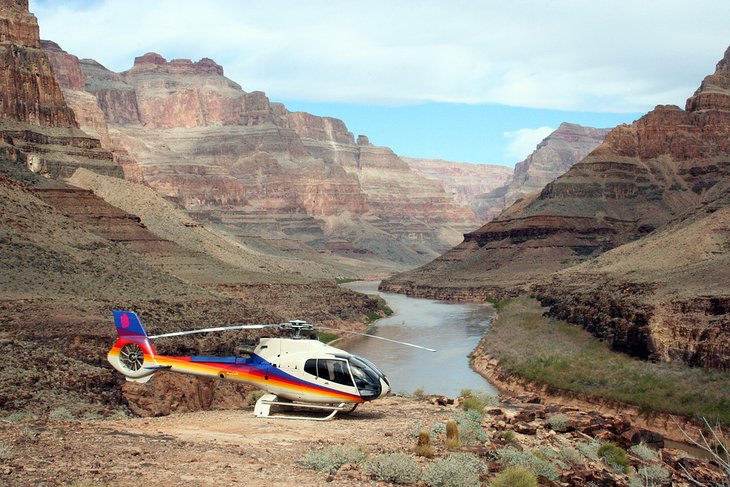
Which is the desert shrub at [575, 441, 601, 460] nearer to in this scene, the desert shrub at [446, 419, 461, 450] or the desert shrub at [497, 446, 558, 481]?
the desert shrub at [497, 446, 558, 481]

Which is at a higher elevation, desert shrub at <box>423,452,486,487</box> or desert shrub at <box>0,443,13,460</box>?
desert shrub at <box>0,443,13,460</box>

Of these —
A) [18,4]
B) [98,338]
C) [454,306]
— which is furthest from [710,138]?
[98,338]

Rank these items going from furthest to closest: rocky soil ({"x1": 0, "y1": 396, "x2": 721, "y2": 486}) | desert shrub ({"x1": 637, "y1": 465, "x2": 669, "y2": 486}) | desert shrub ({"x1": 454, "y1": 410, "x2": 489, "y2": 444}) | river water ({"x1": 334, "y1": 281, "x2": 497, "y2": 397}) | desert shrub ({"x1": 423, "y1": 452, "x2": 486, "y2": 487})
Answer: river water ({"x1": 334, "y1": 281, "x2": 497, "y2": 397}) → desert shrub ({"x1": 454, "y1": 410, "x2": 489, "y2": 444}) → desert shrub ({"x1": 637, "y1": 465, "x2": 669, "y2": 486}) → desert shrub ({"x1": 423, "y1": 452, "x2": 486, "y2": 487}) → rocky soil ({"x1": 0, "y1": 396, "x2": 721, "y2": 486})

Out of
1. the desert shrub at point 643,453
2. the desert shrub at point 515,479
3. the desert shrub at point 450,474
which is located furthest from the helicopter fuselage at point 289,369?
the desert shrub at point 515,479

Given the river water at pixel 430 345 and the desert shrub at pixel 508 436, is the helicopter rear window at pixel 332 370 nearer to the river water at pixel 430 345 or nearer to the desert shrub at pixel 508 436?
the desert shrub at pixel 508 436

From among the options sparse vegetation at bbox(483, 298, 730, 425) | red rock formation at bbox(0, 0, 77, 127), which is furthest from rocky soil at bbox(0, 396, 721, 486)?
red rock formation at bbox(0, 0, 77, 127)

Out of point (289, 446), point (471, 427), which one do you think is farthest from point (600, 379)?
point (289, 446)
